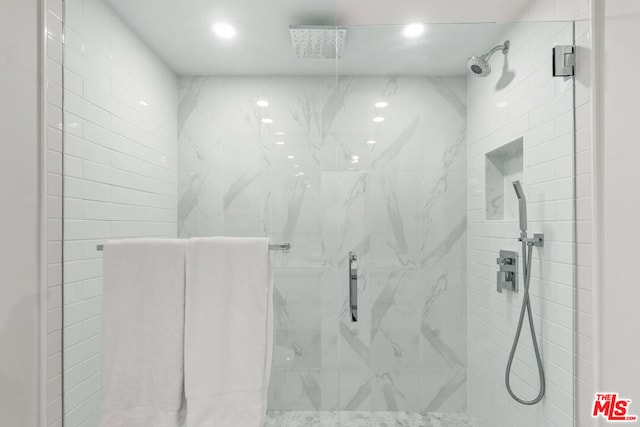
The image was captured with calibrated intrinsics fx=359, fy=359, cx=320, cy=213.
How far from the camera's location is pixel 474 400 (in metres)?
1.49

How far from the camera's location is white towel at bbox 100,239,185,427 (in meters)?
1.32

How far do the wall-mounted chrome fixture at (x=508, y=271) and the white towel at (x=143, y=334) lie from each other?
50.0 inches

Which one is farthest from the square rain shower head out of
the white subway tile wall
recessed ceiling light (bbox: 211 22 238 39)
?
the white subway tile wall

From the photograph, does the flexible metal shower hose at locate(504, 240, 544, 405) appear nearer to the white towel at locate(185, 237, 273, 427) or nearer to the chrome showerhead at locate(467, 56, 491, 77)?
the chrome showerhead at locate(467, 56, 491, 77)

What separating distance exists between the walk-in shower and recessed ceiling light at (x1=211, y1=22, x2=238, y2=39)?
0.05 ft

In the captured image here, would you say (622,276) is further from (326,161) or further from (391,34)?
(391,34)

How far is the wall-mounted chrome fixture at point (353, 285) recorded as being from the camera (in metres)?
1.51

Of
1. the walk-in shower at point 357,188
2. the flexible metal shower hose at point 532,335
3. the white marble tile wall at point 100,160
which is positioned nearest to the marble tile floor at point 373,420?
the walk-in shower at point 357,188

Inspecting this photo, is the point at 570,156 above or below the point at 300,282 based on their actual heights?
above

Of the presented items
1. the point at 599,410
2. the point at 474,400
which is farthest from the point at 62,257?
the point at 599,410

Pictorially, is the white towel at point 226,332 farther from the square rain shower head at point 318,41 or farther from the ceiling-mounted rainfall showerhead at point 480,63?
the ceiling-mounted rainfall showerhead at point 480,63

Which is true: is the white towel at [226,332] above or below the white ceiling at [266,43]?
below

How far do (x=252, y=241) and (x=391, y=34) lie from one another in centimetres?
102

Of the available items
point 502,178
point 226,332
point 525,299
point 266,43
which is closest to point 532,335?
point 525,299
